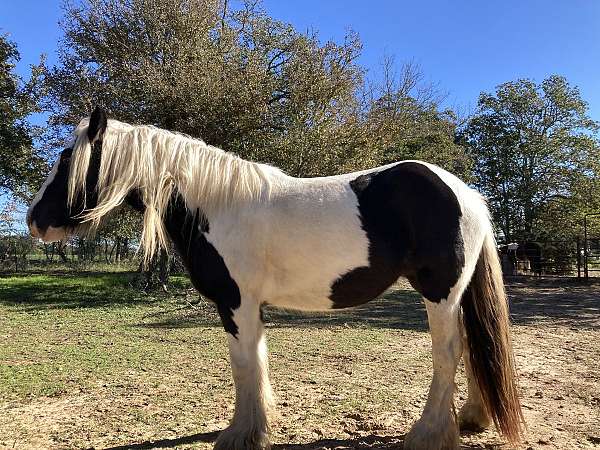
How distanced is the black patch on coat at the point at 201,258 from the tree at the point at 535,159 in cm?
2115

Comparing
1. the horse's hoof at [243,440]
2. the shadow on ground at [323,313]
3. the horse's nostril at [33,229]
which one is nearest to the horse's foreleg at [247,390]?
the horse's hoof at [243,440]

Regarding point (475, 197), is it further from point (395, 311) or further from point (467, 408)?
point (395, 311)

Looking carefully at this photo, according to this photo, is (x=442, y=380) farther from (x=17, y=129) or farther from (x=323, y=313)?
(x=17, y=129)

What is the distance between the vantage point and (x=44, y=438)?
2.95 m

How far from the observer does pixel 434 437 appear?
8.29ft

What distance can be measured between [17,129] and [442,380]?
13.8m

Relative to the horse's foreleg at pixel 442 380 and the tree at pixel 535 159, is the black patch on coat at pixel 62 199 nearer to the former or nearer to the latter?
the horse's foreleg at pixel 442 380

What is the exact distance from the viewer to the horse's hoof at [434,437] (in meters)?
2.52

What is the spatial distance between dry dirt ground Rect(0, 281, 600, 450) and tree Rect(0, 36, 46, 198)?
640 cm

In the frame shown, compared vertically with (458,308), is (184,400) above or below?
below

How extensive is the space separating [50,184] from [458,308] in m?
2.66

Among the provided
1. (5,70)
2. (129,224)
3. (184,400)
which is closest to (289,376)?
(184,400)

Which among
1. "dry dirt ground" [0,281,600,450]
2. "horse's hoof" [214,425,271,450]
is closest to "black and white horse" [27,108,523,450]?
"horse's hoof" [214,425,271,450]

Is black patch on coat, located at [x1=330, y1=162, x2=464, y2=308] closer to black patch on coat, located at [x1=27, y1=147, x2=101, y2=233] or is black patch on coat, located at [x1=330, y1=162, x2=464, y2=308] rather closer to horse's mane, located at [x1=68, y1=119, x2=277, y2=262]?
horse's mane, located at [x1=68, y1=119, x2=277, y2=262]
